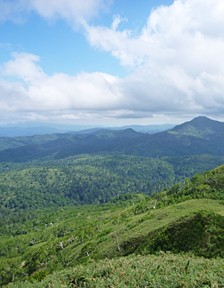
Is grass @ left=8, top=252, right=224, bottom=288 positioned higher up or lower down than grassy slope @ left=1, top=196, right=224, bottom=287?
higher up

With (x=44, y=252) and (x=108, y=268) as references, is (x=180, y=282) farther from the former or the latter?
(x=44, y=252)

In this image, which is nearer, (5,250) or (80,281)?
(80,281)

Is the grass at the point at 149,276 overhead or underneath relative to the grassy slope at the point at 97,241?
overhead

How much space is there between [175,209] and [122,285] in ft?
173

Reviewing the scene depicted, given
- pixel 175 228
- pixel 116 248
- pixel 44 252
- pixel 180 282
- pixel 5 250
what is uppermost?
pixel 180 282

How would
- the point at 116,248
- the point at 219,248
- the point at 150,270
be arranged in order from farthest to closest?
the point at 116,248, the point at 219,248, the point at 150,270

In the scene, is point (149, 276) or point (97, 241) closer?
point (149, 276)

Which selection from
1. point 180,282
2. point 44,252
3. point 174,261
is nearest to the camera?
point 180,282

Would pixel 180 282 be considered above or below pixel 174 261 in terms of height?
above

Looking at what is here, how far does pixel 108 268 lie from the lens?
96.5ft

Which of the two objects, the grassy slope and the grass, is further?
the grassy slope

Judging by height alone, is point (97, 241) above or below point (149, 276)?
below

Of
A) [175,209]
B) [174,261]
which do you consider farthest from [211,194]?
[174,261]

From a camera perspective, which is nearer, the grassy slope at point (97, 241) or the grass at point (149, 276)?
the grass at point (149, 276)
